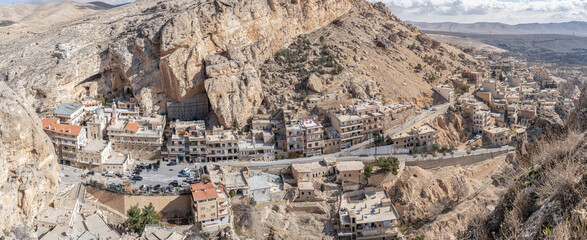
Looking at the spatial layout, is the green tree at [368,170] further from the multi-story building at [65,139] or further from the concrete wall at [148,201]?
the multi-story building at [65,139]

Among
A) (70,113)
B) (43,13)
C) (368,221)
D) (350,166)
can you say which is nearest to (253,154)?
(350,166)

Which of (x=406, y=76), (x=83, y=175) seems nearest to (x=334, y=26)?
(x=406, y=76)

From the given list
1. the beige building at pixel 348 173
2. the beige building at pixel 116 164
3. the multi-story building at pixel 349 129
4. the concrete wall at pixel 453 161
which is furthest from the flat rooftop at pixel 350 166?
the beige building at pixel 116 164

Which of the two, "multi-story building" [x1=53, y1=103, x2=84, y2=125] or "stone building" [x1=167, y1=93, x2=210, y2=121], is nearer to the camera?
"multi-story building" [x1=53, y1=103, x2=84, y2=125]

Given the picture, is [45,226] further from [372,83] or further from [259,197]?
[372,83]

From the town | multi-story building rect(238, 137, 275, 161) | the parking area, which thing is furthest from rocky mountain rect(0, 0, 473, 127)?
the parking area

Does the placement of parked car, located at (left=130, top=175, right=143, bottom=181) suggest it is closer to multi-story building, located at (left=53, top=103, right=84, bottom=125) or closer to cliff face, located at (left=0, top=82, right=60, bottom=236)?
cliff face, located at (left=0, top=82, right=60, bottom=236)
